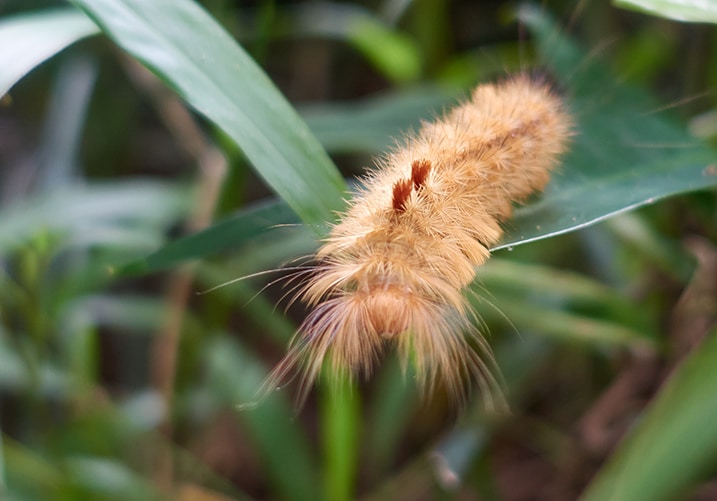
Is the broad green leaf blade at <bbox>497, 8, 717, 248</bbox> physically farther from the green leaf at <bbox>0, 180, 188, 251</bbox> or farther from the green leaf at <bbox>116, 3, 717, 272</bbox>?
the green leaf at <bbox>0, 180, 188, 251</bbox>

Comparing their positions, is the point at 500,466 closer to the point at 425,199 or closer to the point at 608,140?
the point at 608,140

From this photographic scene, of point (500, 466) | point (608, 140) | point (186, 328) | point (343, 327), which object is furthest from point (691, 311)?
point (186, 328)

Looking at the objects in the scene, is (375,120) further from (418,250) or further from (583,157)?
(418,250)

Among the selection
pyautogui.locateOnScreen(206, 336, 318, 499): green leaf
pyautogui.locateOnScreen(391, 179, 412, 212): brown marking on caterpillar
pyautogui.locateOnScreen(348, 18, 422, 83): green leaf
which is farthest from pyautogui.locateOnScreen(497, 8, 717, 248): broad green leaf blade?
pyautogui.locateOnScreen(206, 336, 318, 499): green leaf

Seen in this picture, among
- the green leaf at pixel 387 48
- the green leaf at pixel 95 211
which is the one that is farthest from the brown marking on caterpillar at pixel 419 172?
the green leaf at pixel 387 48

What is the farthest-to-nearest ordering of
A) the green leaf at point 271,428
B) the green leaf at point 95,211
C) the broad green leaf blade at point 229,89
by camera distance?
the green leaf at point 271,428, the green leaf at point 95,211, the broad green leaf blade at point 229,89

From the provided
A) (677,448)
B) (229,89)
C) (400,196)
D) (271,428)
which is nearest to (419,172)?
(400,196)

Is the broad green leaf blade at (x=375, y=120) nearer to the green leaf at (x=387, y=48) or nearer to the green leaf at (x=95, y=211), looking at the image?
the green leaf at (x=387, y=48)
